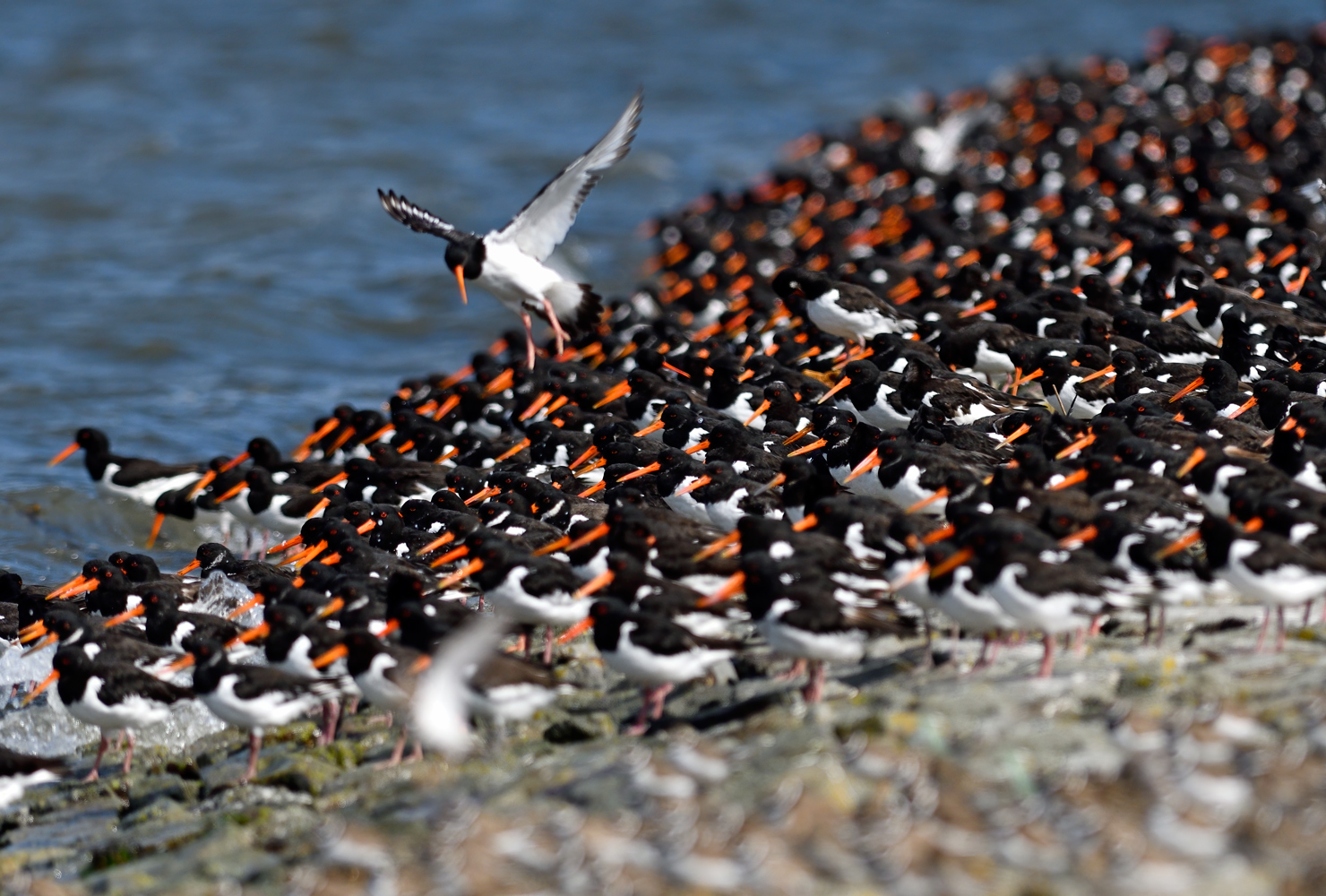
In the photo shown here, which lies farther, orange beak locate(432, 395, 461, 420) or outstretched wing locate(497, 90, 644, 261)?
orange beak locate(432, 395, 461, 420)

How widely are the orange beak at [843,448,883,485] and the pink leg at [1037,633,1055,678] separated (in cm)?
182

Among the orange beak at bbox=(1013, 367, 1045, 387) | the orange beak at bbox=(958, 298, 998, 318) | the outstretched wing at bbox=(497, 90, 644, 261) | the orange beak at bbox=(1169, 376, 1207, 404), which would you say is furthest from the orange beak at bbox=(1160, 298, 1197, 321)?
Answer: the outstretched wing at bbox=(497, 90, 644, 261)

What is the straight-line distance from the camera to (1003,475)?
6.64 m

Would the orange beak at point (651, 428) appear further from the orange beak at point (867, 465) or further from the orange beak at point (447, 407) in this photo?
the orange beak at point (447, 407)

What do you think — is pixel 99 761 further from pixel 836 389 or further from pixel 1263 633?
pixel 1263 633

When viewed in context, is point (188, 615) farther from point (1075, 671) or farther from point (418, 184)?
point (418, 184)

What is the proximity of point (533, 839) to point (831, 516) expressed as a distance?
8.02ft

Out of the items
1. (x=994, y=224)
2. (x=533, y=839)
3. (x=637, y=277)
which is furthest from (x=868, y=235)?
(x=533, y=839)

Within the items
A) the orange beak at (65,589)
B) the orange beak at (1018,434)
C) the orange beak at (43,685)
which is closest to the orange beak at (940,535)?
the orange beak at (1018,434)

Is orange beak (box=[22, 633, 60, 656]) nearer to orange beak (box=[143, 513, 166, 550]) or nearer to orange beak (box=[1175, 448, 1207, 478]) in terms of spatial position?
orange beak (box=[143, 513, 166, 550])

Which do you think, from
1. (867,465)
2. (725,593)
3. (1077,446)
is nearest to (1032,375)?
(1077,446)

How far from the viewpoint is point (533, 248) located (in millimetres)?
11156

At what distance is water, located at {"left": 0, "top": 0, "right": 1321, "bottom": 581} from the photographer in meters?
14.7

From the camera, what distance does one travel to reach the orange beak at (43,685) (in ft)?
22.4
